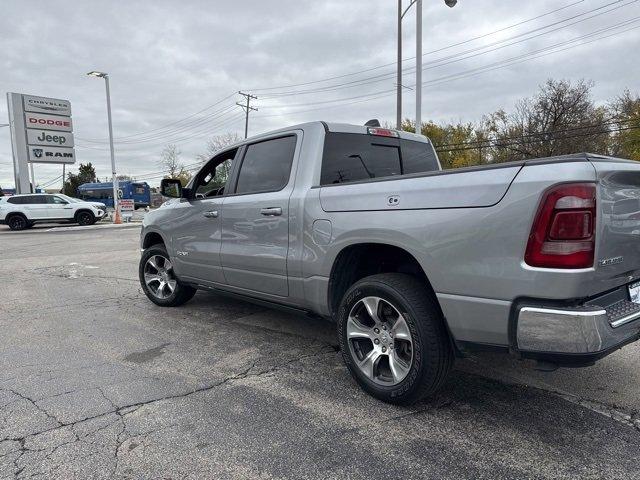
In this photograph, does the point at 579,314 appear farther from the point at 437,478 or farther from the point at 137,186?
the point at 137,186

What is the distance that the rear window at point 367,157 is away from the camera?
380 cm

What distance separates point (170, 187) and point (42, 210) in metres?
21.7

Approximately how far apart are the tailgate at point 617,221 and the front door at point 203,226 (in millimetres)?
3264

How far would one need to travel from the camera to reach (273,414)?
118 inches

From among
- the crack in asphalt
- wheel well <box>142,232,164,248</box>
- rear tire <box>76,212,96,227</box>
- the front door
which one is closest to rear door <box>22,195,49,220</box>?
rear tire <box>76,212,96,227</box>

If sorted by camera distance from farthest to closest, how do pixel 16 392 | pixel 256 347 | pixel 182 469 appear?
pixel 256 347 → pixel 16 392 → pixel 182 469

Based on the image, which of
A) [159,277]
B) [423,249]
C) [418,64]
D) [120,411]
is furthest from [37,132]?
[423,249]

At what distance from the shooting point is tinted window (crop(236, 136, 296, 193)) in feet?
13.1

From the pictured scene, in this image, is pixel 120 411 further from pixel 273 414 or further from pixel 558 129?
pixel 558 129

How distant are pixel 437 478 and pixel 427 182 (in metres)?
1.60

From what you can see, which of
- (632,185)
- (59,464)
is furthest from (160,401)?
(632,185)

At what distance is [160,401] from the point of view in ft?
10.5

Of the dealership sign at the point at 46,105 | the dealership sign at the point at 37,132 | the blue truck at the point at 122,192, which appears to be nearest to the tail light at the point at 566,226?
the dealership sign at the point at 37,132

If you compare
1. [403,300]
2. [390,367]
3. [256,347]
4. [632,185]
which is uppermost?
[632,185]
